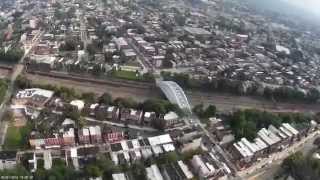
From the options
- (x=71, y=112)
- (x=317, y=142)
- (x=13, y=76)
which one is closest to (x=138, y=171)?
(x=71, y=112)

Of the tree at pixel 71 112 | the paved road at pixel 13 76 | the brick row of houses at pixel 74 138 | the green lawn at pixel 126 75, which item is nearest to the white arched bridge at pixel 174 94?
the green lawn at pixel 126 75

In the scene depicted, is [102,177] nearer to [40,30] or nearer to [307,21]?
[40,30]

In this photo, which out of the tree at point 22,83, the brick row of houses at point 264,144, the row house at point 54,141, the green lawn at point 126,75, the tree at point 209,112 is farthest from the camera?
the green lawn at point 126,75

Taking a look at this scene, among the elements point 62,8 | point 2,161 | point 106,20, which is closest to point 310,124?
point 2,161

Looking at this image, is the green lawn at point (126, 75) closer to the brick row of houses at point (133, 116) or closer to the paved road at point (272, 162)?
the brick row of houses at point (133, 116)

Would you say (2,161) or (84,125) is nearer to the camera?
(2,161)

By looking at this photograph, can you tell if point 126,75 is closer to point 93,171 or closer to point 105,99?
point 105,99

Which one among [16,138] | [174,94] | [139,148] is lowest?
[16,138]
